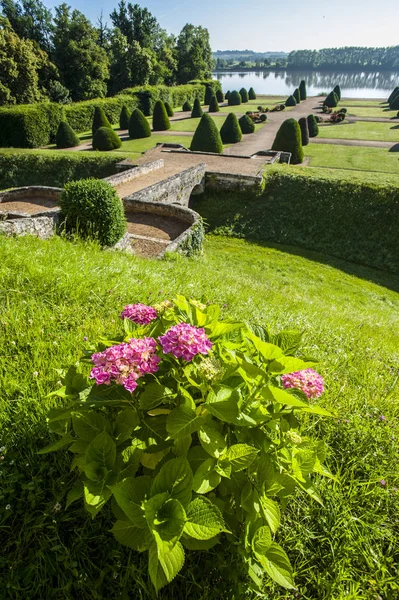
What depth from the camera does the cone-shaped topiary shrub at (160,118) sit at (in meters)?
30.5

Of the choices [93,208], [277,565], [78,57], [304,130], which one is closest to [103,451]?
→ [277,565]

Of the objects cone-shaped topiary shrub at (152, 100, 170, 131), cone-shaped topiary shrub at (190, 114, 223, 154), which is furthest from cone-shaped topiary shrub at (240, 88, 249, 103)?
cone-shaped topiary shrub at (190, 114, 223, 154)

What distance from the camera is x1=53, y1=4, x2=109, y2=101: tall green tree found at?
40.2 meters

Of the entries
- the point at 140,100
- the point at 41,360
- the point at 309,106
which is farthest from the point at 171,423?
the point at 309,106

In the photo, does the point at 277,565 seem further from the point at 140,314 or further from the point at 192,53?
the point at 192,53

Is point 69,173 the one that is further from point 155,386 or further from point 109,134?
point 155,386

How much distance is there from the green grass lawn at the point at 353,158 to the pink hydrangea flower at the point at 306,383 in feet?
73.4

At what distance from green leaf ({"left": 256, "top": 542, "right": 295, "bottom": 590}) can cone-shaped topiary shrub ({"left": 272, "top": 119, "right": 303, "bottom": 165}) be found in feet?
77.1

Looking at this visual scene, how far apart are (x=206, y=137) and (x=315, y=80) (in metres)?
118

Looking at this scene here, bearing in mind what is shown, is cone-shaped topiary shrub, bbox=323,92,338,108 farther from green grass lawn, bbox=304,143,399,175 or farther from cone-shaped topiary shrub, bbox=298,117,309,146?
green grass lawn, bbox=304,143,399,175

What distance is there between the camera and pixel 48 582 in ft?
5.39

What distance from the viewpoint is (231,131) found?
26.5 meters

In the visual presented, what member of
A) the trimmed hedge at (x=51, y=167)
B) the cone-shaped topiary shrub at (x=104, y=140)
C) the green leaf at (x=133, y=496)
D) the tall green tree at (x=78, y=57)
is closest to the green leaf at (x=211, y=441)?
the green leaf at (x=133, y=496)

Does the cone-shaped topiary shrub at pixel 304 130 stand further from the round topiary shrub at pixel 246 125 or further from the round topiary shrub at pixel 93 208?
the round topiary shrub at pixel 93 208
